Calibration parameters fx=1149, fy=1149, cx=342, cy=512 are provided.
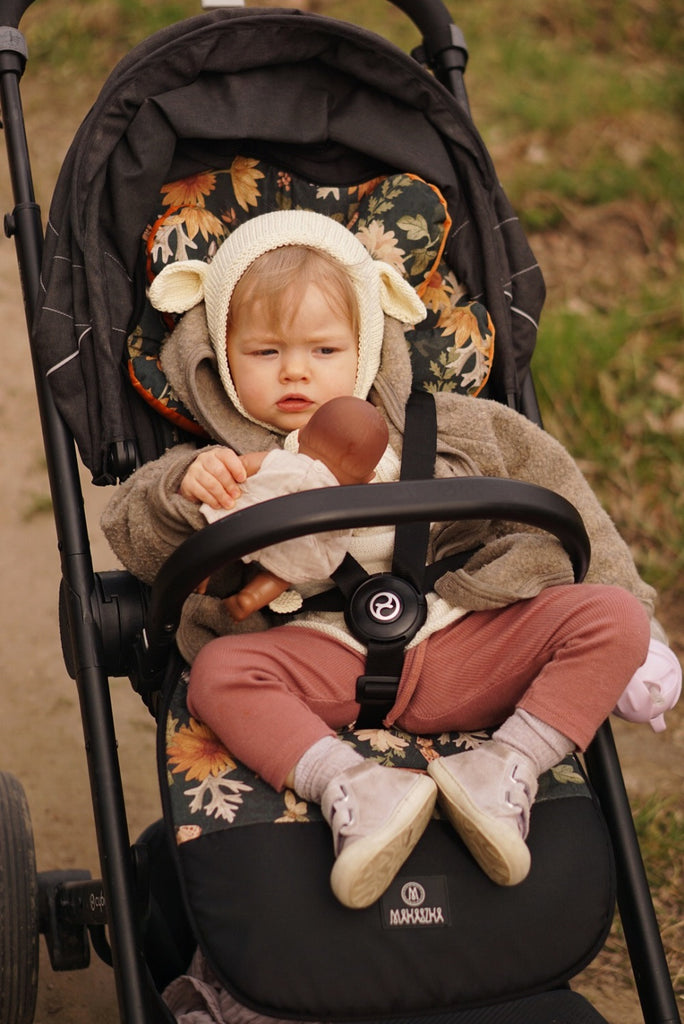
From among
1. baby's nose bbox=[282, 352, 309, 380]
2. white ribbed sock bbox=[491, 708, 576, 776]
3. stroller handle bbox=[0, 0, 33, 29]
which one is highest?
stroller handle bbox=[0, 0, 33, 29]

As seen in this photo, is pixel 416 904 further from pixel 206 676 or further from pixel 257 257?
pixel 257 257

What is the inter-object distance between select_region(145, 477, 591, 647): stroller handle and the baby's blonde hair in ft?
1.66

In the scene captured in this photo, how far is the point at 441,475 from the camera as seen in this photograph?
181 centimetres

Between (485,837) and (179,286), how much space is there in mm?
1029

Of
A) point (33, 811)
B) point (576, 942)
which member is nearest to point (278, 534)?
point (576, 942)

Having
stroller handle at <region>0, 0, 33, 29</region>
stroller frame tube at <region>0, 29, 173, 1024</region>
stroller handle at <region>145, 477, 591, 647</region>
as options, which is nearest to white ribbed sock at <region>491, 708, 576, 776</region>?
stroller handle at <region>145, 477, 591, 647</region>

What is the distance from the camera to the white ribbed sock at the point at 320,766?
1.46 metres

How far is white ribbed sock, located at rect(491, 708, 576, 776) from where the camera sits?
1.50m

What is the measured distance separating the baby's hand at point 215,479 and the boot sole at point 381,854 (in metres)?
0.46

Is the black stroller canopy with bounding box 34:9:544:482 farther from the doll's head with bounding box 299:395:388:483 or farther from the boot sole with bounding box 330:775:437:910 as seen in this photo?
the boot sole with bounding box 330:775:437:910

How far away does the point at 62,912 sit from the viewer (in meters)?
1.92

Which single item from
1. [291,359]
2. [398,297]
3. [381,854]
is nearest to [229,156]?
[398,297]

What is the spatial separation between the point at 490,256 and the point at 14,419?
210 cm

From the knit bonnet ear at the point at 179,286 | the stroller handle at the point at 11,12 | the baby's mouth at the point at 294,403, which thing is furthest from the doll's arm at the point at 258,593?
the stroller handle at the point at 11,12
